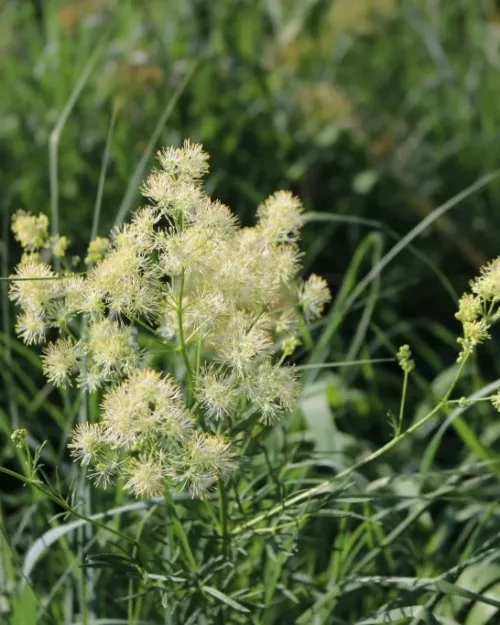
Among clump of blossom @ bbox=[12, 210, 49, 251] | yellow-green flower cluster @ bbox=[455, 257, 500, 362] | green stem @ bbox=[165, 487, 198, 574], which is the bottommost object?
green stem @ bbox=[165, 487, 198, 574]

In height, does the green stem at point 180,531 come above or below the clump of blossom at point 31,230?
below

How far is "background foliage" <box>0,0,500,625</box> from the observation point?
6.09ft

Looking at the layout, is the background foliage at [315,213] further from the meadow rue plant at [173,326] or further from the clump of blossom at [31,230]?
the clump of blossom at [31,230]

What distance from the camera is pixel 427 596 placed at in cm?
190

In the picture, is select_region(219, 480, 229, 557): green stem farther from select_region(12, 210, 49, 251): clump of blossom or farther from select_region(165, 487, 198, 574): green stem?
select_region(12, 210, 49, 251): clump of blossom

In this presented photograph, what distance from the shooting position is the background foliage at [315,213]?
1.86m

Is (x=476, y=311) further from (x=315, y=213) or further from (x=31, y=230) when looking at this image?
(x=315, y=213)

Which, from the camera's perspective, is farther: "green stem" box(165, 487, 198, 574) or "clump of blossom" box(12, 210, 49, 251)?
"clump of blossom" box(12, 210, 49, 251)

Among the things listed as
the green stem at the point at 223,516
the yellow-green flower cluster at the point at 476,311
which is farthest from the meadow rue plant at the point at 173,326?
the yellow-green flower cluster at the point at 476,311

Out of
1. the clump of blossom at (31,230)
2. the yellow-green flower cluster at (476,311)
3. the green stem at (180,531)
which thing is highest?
the clump of blossom at (31,230)

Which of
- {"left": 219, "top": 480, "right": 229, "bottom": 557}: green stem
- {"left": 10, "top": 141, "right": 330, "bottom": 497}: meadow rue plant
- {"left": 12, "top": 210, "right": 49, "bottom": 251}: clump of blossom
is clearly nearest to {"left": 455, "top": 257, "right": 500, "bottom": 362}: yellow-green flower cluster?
{"left": 10, "top": 141, "right": 330, "bottom": 497}: meadow rue plant

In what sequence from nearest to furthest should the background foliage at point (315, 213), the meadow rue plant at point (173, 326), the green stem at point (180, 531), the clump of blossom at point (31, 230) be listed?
the meadow rue plant at point (173, 326)
the green stem at point (180, 531)
the clump of blossom at point (31, 230)
the background foliage at point (315, 213)

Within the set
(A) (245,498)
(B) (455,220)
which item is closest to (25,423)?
(A) (245,498)

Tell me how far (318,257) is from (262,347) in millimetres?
2133
